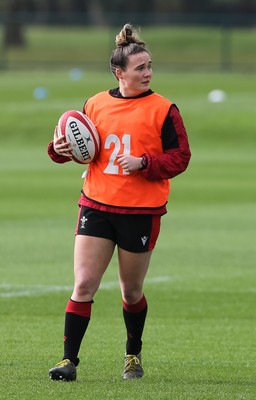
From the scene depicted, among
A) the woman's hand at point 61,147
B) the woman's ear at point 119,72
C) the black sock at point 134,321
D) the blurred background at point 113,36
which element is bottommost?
the blurred background at point 113,36

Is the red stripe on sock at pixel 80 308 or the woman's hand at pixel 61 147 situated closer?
the red stripe on sock at pixel 80 308

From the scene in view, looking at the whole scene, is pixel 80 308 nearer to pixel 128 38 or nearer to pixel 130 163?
pixel 130 163

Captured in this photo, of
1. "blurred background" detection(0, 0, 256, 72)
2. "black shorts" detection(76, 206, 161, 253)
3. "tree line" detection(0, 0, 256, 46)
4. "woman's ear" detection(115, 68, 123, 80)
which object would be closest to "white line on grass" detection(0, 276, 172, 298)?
"black shorts" detection(76, 206, 161, 253)

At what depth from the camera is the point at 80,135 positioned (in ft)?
25.8

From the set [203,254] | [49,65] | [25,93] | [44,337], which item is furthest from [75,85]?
[44,337]

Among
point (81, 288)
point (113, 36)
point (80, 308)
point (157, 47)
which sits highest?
point (81, 288)

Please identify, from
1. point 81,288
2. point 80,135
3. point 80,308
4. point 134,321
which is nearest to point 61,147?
point 80,135

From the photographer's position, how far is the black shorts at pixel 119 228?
7.81m

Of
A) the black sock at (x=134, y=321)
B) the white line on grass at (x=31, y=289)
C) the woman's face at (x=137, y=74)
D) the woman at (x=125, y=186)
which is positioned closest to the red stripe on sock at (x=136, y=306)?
the black sock at (x=134, y=321)

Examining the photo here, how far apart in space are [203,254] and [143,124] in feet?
24.3

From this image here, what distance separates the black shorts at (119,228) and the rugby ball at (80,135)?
0.35 meters

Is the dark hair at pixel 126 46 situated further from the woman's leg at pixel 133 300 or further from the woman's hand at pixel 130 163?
the woman's leg at pixel 133 300

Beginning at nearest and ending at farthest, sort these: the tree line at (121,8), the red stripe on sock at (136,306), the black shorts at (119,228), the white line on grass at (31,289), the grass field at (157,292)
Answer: the black shorts at (119,228) < the grass field at (157,292) < the red stripe on sock at (136,306) < the white line on grass at (31,289) < the tree line at (121,8)

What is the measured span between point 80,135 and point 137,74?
0.54 meters
